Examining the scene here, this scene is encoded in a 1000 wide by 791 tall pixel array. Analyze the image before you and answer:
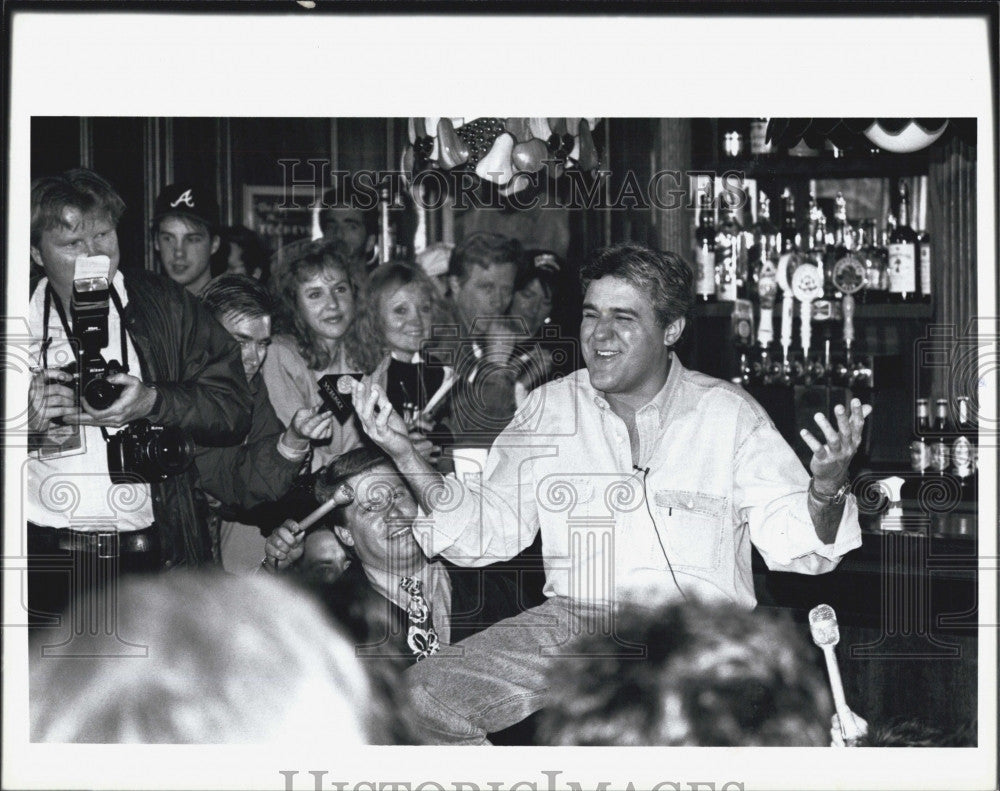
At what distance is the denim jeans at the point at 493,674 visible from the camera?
405 centimetres

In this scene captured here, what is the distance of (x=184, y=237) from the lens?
13.6ft

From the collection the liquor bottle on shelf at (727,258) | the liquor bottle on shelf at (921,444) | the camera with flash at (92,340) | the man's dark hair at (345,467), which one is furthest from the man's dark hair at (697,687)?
the camera with flash at (92,340)

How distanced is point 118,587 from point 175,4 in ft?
5.10

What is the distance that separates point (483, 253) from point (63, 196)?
1144 mm

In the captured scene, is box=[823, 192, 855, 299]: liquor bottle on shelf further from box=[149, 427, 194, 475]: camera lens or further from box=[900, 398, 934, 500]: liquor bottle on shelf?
box=[149, 427, 194, 475]: camera lens

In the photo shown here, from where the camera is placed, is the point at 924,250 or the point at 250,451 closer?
the point at 250,451

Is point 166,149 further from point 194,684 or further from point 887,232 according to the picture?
point 887,232

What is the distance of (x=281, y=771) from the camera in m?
4.07

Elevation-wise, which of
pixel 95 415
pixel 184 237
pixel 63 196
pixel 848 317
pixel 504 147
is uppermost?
pixel 504 147

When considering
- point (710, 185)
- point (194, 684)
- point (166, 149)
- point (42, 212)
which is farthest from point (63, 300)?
point (710, 185)

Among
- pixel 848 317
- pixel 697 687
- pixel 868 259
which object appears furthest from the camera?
pixel 868 259

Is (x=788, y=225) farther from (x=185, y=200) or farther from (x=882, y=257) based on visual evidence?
(x=185, y=200)

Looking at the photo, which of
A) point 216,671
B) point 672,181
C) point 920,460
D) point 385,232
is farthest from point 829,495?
point 216,671

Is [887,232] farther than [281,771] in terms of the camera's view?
Yes
